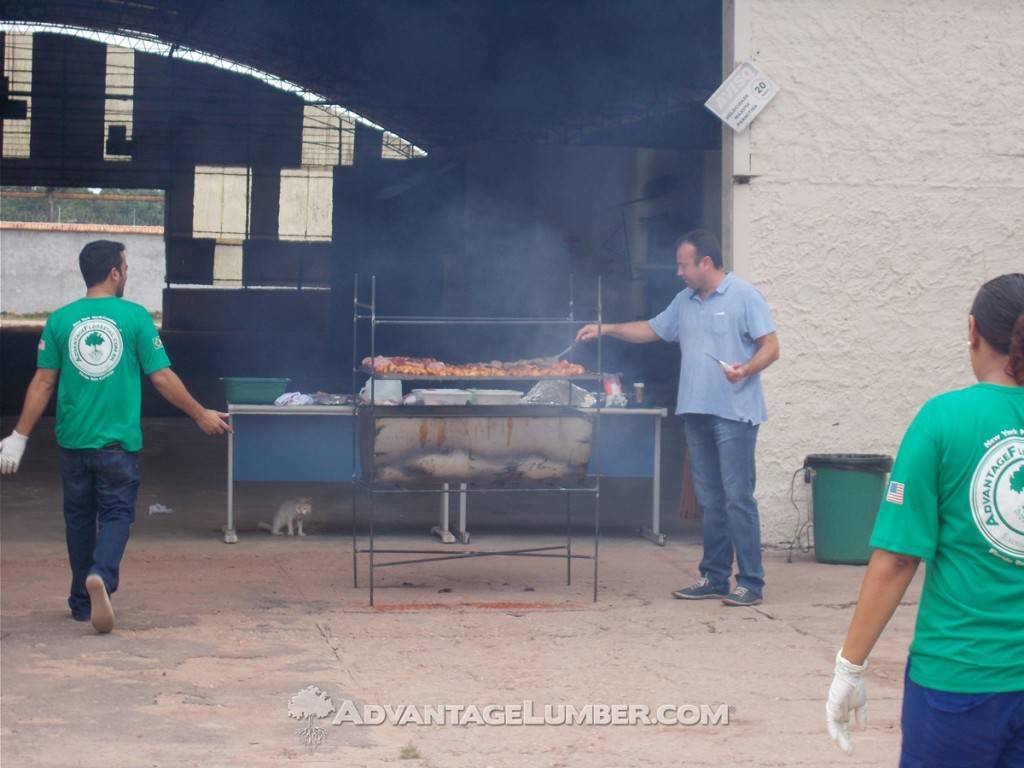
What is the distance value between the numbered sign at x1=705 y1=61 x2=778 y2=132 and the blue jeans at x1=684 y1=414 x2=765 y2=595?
239cm

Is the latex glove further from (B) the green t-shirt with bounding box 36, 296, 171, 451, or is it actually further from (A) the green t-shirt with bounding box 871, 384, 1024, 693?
(A) the green t-shirt with bounding box 871, 384, 1024, 693

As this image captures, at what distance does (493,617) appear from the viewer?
7.11 m

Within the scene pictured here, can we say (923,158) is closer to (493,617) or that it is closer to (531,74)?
(493,617)

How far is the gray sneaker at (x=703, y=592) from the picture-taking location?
7.57 meters

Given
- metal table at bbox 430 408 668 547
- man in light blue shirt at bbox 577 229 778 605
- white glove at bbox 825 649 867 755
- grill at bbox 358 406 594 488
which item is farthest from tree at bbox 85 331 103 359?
white glove at bbox 825 649 867 755

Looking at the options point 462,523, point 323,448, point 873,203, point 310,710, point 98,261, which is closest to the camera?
point 310,710

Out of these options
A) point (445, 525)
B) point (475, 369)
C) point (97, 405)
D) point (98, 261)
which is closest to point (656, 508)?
point (445, 525)

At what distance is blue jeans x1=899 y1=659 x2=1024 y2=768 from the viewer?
2.91 m

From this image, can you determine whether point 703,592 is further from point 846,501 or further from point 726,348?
point 846,501

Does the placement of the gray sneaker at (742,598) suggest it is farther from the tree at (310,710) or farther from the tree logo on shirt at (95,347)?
the tree logo on shirt at (95,347)

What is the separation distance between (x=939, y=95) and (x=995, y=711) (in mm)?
7010

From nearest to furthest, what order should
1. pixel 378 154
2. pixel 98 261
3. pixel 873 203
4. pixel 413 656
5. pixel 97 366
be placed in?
pixel 413 656 → pixel 97 366 → pixel 98 261 → pixel 873 203 → pixel 378 154

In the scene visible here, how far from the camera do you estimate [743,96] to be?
8.98 metres

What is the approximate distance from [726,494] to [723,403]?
19.8 inches
